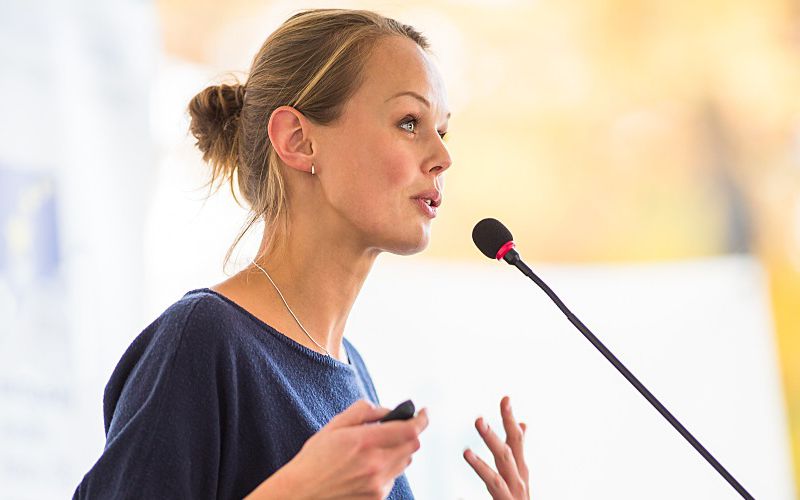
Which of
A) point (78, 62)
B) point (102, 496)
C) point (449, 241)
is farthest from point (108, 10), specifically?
point (449, 241)

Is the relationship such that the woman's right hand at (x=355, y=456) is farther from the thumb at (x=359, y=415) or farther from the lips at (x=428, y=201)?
Result: the lips at (x=428, y=201)

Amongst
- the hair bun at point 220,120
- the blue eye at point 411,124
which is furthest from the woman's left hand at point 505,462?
the hair bun at point 220,120

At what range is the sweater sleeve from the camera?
0.98 meters

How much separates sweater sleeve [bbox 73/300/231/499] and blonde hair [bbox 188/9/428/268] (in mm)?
286

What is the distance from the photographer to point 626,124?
423 cm

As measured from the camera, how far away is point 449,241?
154 inches

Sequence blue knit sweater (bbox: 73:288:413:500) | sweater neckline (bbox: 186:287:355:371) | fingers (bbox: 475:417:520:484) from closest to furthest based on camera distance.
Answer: blue knit sweater (bbox: 73:288:413:500) < sweater neckline (bbox: 186:287:355:371) < fingers (bbox: 475:417:520:484)

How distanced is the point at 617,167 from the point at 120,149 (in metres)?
2.77

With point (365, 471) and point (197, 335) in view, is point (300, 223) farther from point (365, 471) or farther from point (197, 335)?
point (365, 471)

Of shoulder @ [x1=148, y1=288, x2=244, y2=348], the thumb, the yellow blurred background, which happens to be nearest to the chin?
shoulder @ [x1=148, y1=288, x2=244, y2=348]

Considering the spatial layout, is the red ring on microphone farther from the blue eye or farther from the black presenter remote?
the black presenter remote

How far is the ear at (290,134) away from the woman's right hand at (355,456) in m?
0.48

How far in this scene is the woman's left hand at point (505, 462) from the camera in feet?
3.98

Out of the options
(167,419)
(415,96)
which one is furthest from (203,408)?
(415,96)
